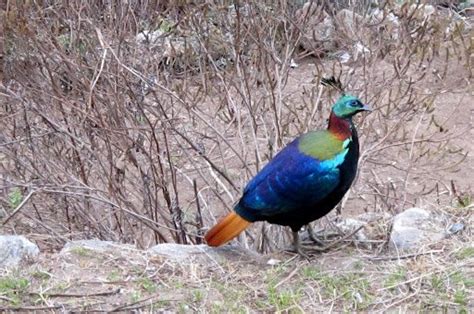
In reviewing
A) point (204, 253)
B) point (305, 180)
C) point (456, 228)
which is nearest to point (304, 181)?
point (305, 180)

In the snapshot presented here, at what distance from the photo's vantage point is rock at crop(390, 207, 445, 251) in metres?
4.07

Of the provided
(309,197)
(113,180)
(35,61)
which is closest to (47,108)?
(35,61)

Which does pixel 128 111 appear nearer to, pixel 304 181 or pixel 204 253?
pixel 204 253

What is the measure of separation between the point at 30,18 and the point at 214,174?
1.48 m

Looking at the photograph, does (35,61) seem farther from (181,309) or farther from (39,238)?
(181,309)

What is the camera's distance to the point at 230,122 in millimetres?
5367

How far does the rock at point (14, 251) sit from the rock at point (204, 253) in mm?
532

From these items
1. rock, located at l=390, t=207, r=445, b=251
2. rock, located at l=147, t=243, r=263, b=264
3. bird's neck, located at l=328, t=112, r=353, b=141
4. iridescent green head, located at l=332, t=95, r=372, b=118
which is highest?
iridescent green head, located at l=332, t=95, r=372, b=118

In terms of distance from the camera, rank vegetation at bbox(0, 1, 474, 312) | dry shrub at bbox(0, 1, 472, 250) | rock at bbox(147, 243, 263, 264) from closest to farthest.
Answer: vegetation at bbox(0, 1, 474, 312)
rock at bbox(147, 243, 263, 264)
dry shrub at bbox(0, 1, 472, 250)

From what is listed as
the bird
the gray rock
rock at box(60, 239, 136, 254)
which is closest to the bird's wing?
the bird

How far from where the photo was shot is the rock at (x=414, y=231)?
4.07 m

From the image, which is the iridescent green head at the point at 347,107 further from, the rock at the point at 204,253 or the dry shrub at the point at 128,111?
the dry shrub at the point at 128,111

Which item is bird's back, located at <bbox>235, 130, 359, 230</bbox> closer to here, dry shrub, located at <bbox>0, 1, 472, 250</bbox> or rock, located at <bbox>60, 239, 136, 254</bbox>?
rock, located at <bbox>60, 239, 136, 254</bbox>

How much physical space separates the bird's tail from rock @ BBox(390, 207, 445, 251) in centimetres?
71
